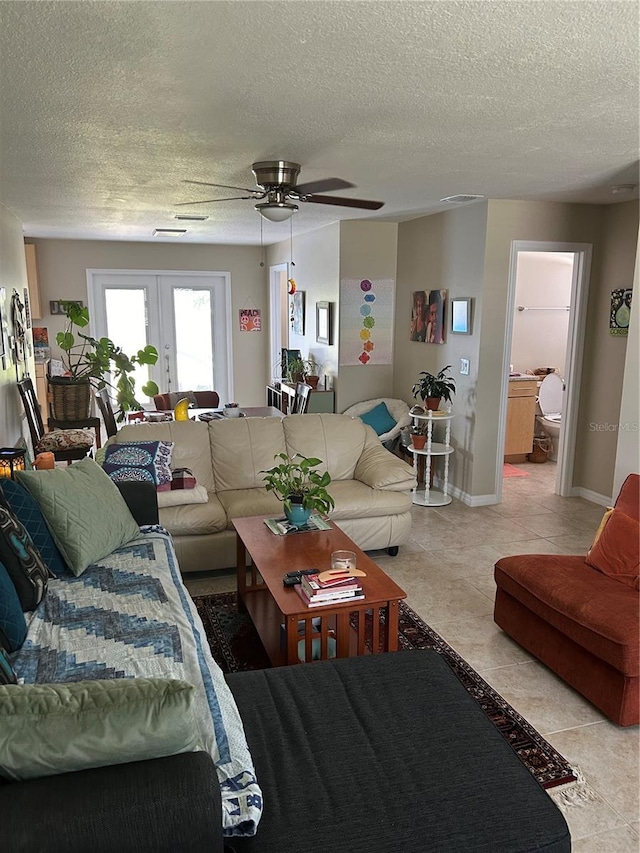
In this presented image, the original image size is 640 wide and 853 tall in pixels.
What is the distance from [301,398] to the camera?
6582 mm

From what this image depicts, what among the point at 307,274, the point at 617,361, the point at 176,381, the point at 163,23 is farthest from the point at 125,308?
the point at 163,23

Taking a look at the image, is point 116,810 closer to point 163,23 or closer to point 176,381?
point 163,23

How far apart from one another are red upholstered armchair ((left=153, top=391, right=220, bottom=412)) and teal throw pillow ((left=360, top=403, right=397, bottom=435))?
175cm

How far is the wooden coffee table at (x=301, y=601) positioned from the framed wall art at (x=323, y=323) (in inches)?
133

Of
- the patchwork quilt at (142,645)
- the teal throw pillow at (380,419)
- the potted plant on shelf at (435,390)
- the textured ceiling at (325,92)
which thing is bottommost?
the patchwork quilt at (142,645)

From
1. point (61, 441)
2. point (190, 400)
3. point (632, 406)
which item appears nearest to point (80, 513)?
point (61, 441)

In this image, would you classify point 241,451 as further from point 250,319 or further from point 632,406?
point 250,319

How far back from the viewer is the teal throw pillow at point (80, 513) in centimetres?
276

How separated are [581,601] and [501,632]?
0.70 meters

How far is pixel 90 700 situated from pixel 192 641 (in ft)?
2.83

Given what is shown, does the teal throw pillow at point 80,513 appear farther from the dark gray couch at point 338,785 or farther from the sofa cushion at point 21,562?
the dark gray couch at point 338,785

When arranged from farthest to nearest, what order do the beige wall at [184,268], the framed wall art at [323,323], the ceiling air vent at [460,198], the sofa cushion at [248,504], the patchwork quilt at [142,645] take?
the beige wall at [184,268], the framed wall art at [323,323], the ceiling air vent at [460,198], the sofa cushion at [248,504], the patchwork quilt at [142,645]

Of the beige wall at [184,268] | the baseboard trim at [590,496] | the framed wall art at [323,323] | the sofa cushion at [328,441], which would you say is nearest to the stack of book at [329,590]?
the sofa cushion at [328,441]

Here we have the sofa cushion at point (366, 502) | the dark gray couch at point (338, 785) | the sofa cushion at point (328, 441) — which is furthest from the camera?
the sofa cushion at point (328, 441)
